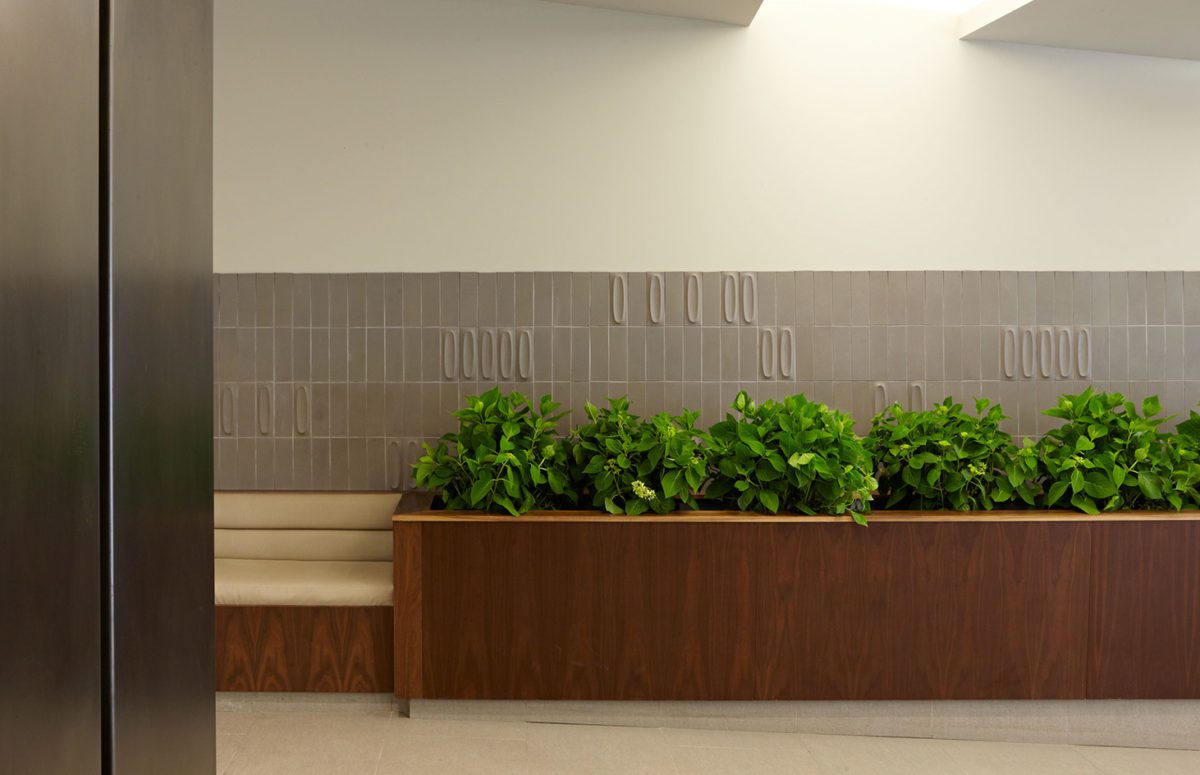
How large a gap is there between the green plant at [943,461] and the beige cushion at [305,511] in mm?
2316

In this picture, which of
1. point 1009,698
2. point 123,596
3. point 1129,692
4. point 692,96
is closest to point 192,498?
point 123,596

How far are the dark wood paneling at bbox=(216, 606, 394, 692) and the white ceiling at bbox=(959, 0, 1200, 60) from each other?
12.8ft

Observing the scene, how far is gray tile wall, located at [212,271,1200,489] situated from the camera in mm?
4555

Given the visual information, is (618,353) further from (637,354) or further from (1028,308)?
(1028,308)

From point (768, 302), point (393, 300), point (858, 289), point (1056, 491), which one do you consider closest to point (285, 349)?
point (393, 300)

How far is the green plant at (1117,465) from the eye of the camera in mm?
3574

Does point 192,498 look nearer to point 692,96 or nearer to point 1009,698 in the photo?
point 1009,698

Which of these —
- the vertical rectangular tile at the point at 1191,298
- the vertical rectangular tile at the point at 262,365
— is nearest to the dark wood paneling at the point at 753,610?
the vertical rectangular tile at the point at 262,365

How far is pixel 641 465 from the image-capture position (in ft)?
12.1

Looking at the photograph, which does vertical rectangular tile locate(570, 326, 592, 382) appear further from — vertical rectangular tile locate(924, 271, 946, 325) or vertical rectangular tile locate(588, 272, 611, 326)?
vertical rectangular tile locate(924, 271, 946, 325)

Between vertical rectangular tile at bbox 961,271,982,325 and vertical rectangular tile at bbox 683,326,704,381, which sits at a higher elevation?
vertical rectangular tile at bbox 961,271,982,325

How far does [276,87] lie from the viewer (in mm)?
4516

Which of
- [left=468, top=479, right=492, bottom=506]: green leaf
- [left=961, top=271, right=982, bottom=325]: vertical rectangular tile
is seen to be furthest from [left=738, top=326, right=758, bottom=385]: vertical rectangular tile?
[left=468, top=479, right=492, bottom=506]: green leaf

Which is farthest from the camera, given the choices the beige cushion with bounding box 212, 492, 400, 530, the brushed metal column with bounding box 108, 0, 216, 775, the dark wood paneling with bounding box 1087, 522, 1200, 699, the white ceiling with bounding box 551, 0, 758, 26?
the beige cushion with bounding box 212, 492, 400, 530
